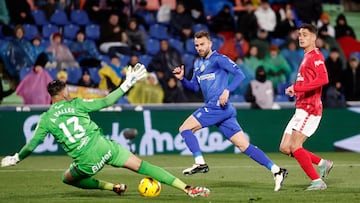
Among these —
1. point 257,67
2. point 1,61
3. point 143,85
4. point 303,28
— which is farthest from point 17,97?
point 303,28

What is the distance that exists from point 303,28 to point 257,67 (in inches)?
400

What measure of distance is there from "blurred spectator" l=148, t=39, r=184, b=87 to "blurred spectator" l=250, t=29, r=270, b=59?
84.8 inches

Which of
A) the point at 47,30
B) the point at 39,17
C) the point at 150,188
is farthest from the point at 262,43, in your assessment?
the point at 150,188

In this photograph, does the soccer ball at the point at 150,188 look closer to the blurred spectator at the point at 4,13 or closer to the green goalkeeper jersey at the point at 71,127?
the green goalkeeper jersey at the point at 71,127

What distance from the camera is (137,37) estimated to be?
23547mm

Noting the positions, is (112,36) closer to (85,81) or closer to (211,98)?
Answer: (85,81)

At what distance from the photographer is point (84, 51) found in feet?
75.4

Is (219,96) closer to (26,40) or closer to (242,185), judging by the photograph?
(242,185)

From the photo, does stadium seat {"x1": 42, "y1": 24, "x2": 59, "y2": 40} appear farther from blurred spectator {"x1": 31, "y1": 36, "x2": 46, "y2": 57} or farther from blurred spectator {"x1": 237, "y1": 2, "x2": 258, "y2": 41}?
blurred spectator {"x1": 237, "y1": 2, "x2": 258, "y2": 41}

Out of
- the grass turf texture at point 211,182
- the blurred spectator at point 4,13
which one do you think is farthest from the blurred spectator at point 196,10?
the grass turf texture at point 211,182

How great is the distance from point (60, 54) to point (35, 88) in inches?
68.8

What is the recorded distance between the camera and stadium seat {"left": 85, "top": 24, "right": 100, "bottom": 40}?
23.5 metres

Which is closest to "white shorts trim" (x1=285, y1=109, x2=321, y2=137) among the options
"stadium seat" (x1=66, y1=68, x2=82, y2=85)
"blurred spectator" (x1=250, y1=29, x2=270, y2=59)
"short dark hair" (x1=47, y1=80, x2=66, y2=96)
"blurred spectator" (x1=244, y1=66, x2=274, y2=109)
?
"short dark hair" (x1=47, y1=80, x2=66, y2=96)

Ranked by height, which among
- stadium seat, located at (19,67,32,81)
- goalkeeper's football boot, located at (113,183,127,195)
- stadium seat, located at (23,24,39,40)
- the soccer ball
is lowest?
goalkeeper's football boot, located at (113,183,127,195)
